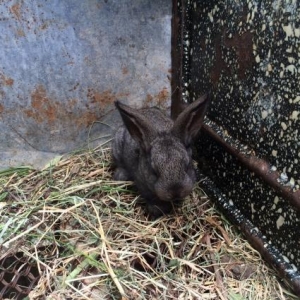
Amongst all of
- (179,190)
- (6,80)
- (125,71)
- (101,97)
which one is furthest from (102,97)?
(179,190)

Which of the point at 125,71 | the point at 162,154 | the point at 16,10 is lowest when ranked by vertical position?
the point at 162,154

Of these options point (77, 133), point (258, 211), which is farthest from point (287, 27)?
point (77, 133)

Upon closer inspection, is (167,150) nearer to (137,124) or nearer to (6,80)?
(137,124)

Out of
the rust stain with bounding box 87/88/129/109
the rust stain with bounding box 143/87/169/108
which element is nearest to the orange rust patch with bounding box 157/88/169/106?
the rust stain with bounding box 143/87/169/108

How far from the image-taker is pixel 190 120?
2.65m

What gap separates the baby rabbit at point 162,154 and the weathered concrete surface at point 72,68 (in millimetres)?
481

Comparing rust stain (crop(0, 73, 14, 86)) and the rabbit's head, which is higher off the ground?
rust stain (crop(0, 73, 14, 86))

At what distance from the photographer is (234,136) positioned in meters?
2.70

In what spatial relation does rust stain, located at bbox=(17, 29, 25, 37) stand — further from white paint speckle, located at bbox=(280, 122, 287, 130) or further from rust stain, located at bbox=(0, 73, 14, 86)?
white paint speckle, located at bbox=(280, 122, 287, 130)

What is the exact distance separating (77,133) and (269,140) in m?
1.64

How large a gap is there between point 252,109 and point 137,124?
2.29ft

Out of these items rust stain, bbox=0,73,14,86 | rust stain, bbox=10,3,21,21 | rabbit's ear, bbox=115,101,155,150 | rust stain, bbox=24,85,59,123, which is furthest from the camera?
rust stain, bbox=24,85,59,123

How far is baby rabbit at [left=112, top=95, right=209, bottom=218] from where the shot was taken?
255 cm

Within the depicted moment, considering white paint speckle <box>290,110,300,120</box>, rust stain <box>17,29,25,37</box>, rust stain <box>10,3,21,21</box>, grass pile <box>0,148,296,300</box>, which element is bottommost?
grass pile <box>0,148,296,300</box>
